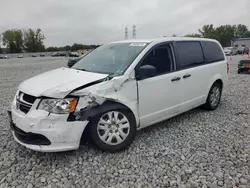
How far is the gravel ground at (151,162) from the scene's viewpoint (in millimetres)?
2580

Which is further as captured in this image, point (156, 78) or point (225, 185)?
point (156, 78)

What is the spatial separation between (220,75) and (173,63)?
5.87ft

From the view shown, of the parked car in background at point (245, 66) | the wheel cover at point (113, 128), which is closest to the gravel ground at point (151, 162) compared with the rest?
the wheel cover at point (113, 128)

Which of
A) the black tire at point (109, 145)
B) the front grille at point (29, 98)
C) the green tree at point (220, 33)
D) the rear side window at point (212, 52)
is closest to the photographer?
the front grille at point (29, 98)

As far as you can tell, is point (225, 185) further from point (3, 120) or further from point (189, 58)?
point (3, 120)

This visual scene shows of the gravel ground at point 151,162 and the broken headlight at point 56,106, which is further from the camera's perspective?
the broken headlight at point 56,106

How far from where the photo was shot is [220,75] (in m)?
5.11

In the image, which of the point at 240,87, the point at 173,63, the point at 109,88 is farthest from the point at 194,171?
the point at 240,87

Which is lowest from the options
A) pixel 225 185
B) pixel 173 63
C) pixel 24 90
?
pixel 225 185

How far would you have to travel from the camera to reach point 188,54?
14.1ft

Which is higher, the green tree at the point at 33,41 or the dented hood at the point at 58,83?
the green tree at the point at 33,41

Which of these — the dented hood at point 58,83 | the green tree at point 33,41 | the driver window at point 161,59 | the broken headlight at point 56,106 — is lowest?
the broken headlight at point 56,106

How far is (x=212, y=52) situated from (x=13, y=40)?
9051 centimetres

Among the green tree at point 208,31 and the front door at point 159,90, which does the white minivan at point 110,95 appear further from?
the green tree at point 208,31
